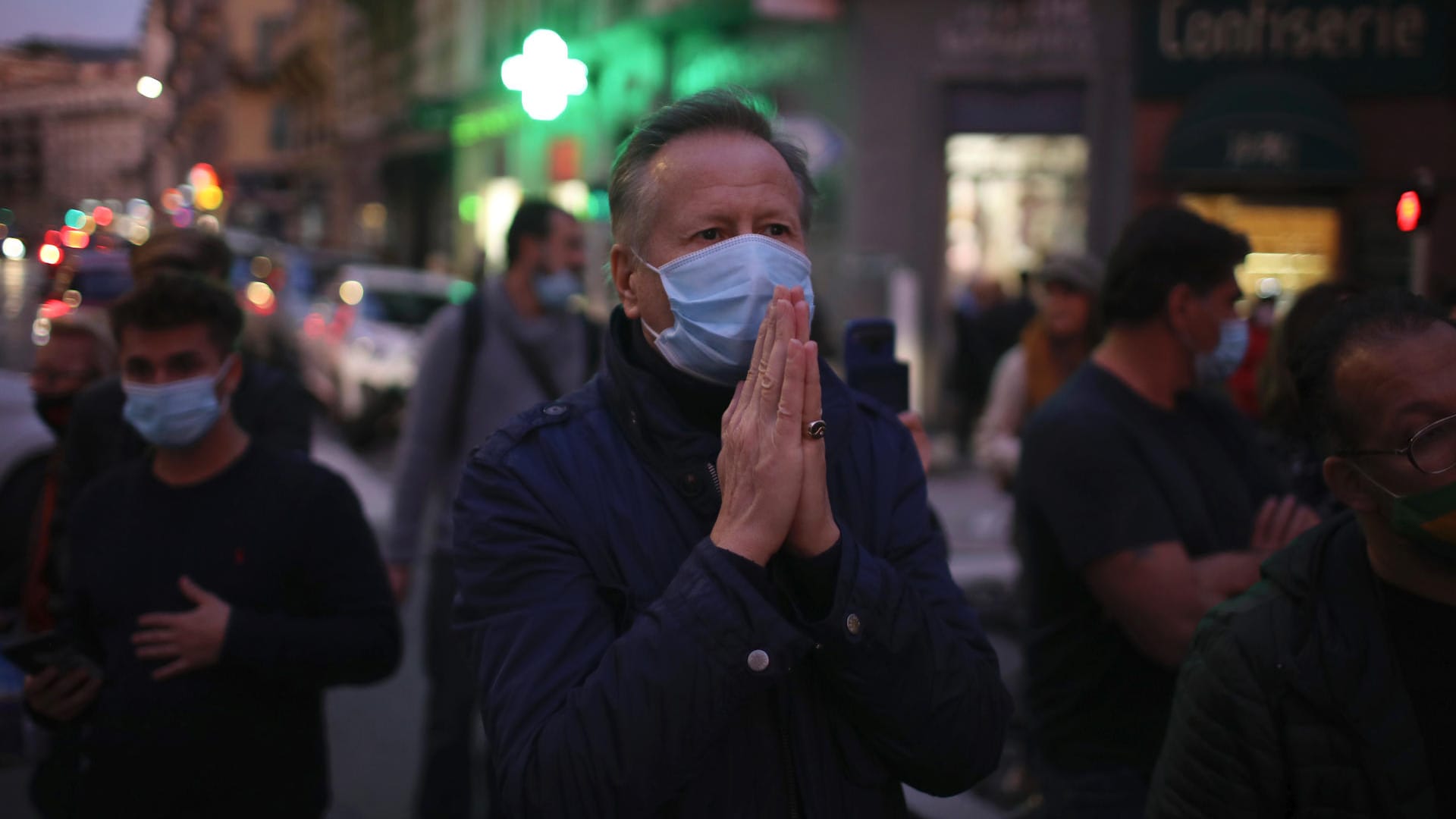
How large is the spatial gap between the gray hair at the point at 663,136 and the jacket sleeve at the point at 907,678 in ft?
1.91

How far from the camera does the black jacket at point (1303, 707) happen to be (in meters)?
1.97

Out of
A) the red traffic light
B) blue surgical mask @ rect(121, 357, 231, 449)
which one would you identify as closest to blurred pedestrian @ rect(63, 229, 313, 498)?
blue surgical mask @ rect(121, 357, 231, 449)

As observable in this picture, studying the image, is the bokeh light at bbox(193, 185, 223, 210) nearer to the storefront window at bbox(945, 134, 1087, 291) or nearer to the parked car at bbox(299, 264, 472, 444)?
the parked car at bbox(299, 264, 472, 444)

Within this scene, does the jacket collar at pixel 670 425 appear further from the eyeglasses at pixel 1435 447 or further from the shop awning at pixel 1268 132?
the shop awning at pixel 1268 132

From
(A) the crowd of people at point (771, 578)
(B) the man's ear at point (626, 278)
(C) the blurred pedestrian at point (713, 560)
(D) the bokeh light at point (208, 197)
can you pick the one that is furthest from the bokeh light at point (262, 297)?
(C) the blurred pedestrian at point (713, 560)

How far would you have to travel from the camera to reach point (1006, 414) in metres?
6.53

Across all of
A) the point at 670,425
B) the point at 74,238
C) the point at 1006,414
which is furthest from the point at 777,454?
the point at 74,238

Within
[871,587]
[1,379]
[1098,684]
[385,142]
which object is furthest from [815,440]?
[385,142]

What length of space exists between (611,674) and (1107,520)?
1.53 meters

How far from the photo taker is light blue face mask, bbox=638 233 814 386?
2021 millimetres

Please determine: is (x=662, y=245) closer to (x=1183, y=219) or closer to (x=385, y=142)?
(x=1183, y=219)

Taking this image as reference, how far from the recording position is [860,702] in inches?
75.0

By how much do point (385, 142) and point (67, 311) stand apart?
127ft

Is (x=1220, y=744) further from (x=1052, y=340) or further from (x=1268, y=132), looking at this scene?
(x=1268, y=132)
